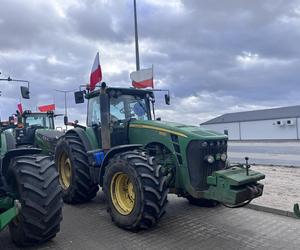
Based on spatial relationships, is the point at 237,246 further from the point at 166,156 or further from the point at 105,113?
the point at 105,113

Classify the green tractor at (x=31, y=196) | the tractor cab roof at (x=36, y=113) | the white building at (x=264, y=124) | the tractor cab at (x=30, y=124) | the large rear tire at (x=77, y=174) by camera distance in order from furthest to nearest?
the white building at (x=264, y=124), the tractor cab roof at (x=36, y=113), the tractor cab at (x=30, y=124), the large rear tire at (x=77, y=174), the green tractor at (x=31, y=196)

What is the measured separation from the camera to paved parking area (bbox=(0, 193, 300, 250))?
16.6ft

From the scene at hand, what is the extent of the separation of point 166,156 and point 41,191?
8.07 ft

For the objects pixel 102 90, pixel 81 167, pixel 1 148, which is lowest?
pixel 81 167

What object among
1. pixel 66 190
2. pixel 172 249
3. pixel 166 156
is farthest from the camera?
pixel 66 190

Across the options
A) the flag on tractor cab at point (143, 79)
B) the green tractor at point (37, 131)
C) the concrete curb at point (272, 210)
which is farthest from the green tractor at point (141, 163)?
the green tractor at point (37, 131)

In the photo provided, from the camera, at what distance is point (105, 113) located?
6.89m

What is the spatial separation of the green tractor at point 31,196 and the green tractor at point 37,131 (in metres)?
6.42

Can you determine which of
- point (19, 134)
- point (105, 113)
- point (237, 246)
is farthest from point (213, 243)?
point (19, 134)

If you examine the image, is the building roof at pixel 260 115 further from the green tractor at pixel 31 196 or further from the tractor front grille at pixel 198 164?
the green tractor at pixel 31 196

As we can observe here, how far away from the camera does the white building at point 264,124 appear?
47906mm

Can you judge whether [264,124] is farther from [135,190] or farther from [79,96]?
[135,190]

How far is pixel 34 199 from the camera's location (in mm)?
4551

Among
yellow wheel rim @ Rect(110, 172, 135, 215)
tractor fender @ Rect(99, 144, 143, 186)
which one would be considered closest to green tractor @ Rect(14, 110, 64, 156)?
tractor fender @ Rect(99, 144, 143, 186)
